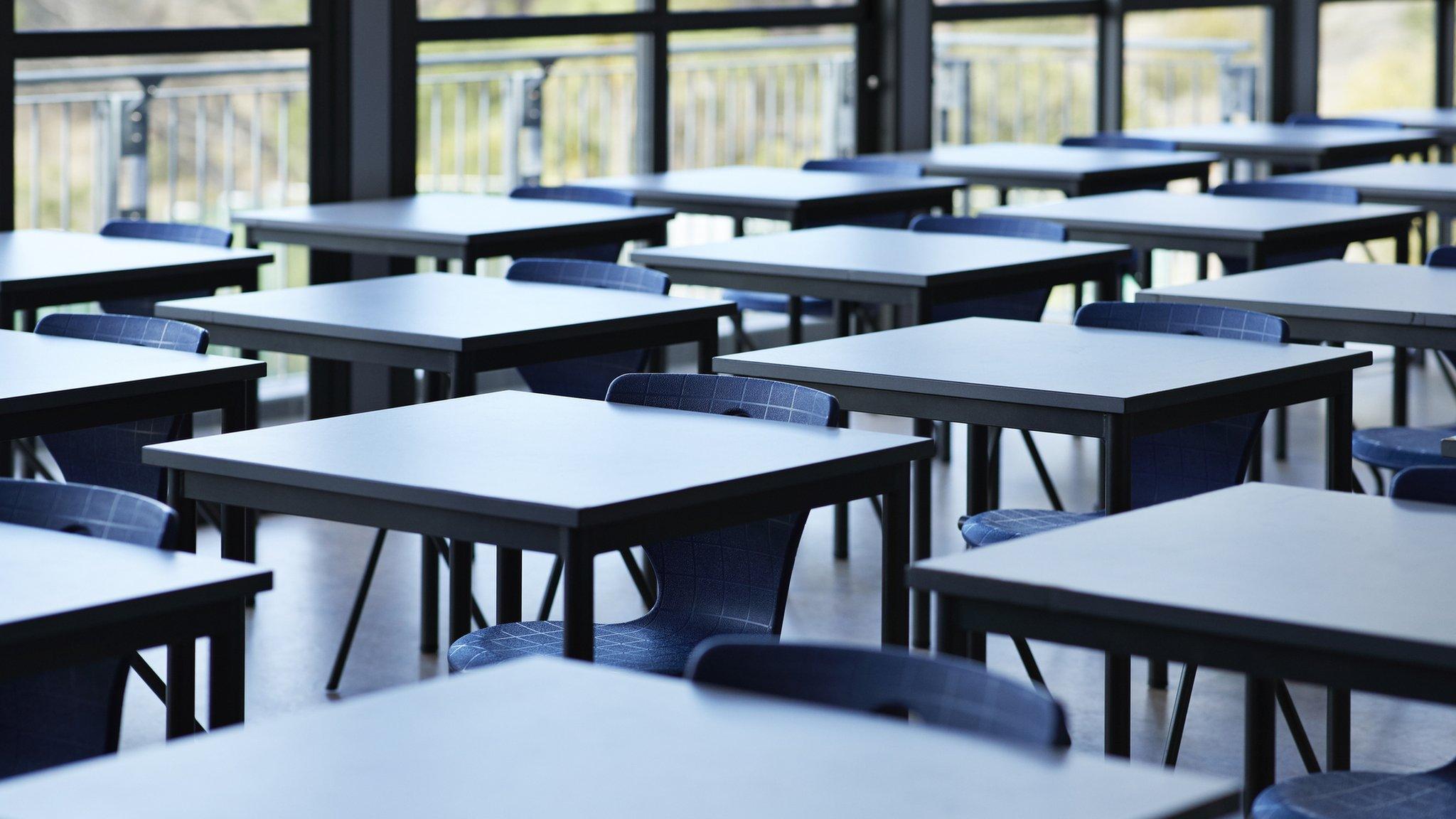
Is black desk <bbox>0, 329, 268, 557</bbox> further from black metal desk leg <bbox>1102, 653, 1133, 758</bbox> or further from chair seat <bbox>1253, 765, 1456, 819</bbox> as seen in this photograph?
chair seat <bbox>1253, 765, 1456, 819</bbox>

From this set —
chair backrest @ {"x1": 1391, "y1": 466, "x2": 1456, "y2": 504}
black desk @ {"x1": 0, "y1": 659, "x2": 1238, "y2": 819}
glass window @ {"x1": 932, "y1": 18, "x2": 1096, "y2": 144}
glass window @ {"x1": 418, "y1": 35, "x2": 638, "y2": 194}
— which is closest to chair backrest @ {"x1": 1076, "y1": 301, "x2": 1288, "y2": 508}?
chair backrest @ {"x1": 1391, "y1": 466, "x2": 1456, "y2": 504}

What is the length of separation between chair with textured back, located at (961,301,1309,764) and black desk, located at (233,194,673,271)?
202 cm

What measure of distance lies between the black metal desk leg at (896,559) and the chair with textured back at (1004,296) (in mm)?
1704

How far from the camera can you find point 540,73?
743 centimetres

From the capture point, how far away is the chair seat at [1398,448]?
4383 mm

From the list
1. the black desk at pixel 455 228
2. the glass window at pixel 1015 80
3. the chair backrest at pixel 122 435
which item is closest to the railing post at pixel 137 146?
the black desk at pixel 455 228

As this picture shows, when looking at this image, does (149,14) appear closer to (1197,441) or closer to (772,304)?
(772,304)

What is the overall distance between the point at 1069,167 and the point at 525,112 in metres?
1.96

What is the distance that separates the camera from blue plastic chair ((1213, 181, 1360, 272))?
587 cm

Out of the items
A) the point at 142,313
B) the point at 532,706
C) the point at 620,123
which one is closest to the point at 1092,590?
the point at 532,706

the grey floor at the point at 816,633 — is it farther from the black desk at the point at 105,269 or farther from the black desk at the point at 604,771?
the black desk at the point at 604,771

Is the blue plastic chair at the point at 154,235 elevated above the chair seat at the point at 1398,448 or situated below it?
above

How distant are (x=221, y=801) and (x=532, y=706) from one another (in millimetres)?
341

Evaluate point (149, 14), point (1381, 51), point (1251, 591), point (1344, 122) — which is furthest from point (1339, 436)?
point (1381, 51)
